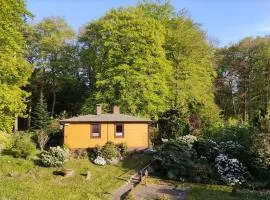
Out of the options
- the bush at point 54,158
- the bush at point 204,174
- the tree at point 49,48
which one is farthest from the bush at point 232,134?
the tree at point 49,48

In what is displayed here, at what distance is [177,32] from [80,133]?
20.7 m

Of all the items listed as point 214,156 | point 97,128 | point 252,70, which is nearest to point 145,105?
point 97,128

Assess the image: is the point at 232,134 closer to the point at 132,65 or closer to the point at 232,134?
the point at 232,134

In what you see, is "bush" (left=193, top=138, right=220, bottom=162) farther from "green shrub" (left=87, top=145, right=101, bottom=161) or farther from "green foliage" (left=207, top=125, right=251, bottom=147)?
"green shrub" (left=87, top=145, right=101, bottom=161)

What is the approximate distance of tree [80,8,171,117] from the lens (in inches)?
1736

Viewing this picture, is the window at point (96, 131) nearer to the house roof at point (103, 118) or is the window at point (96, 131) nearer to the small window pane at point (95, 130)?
the small window pane at point (95, 130)

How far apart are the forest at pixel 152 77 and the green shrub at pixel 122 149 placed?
4203 millimetres

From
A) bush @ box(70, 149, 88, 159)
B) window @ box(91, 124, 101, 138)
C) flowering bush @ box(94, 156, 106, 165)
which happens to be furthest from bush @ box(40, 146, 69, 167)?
window @ box(91, 124, 101, 138)

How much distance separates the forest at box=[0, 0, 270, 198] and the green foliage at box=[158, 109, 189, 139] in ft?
0.34

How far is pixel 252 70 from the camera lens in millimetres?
57344

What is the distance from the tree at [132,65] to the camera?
44094 mm

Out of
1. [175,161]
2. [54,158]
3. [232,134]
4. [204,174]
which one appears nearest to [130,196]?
[175,161]

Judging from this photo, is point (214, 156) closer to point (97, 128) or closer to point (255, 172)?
point (255, 172)

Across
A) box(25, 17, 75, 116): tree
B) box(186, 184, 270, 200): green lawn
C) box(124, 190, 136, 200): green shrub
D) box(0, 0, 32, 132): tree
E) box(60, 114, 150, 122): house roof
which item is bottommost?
box(186, 184, 270, 200): green lawn
